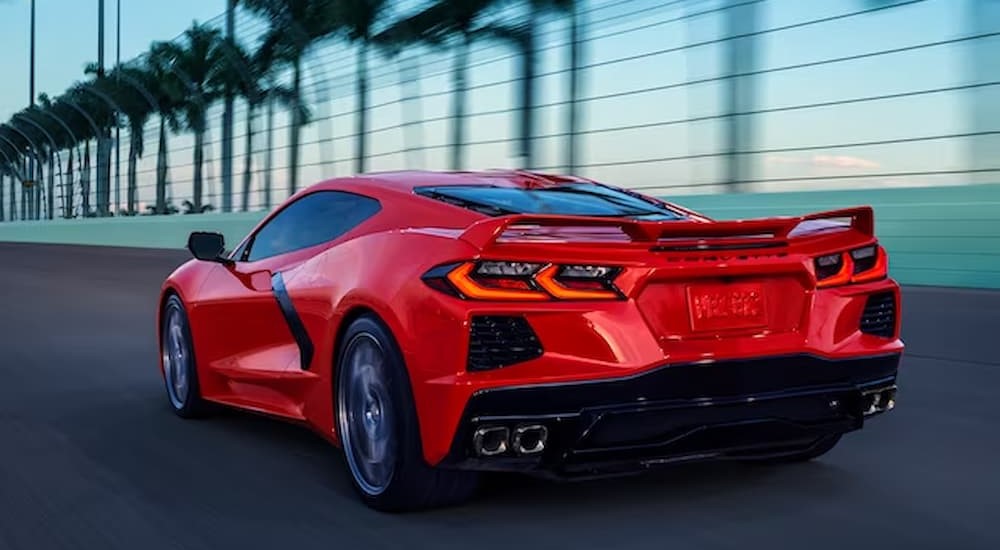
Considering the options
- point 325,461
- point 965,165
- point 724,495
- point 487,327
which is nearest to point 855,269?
point 724,495

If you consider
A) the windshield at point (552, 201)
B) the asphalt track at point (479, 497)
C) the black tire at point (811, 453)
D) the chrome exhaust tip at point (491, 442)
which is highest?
the windshield at point (552, 201)

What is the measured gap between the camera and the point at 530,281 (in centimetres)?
425

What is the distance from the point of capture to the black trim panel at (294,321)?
17.5ft

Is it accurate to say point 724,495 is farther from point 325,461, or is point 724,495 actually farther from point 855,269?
point 325,461

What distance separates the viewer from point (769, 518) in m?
4.55

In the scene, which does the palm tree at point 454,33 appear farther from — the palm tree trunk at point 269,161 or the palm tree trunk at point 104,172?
the palm tree trunk at point 104,172

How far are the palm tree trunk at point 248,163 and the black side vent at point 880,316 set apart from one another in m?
22.4

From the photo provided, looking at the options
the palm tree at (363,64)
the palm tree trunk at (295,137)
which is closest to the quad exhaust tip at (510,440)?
the palm tree at (363,64)

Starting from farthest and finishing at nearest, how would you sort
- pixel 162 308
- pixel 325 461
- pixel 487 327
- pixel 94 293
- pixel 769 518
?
pixel 94 293
pixel 162 308
pixel 325 461
pixel 769 518
pixel 487 327

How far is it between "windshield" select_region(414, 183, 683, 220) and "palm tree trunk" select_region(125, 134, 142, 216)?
2961 cm

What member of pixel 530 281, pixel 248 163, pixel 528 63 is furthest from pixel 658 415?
pixel 248 163

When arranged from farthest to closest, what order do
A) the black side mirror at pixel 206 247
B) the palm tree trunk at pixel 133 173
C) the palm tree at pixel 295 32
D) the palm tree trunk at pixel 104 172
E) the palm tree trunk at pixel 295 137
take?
the palm tree trunk at pixel 104 172 < the palm tree trunk at pixel 133 173 < the palm tree at pixel 295 32 < the palm tree trunk at pixel 295 137 < the black side mirror at pixel 206 247

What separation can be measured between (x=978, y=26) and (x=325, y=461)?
23.5 feet

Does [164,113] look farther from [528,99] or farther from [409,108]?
[528,99]
